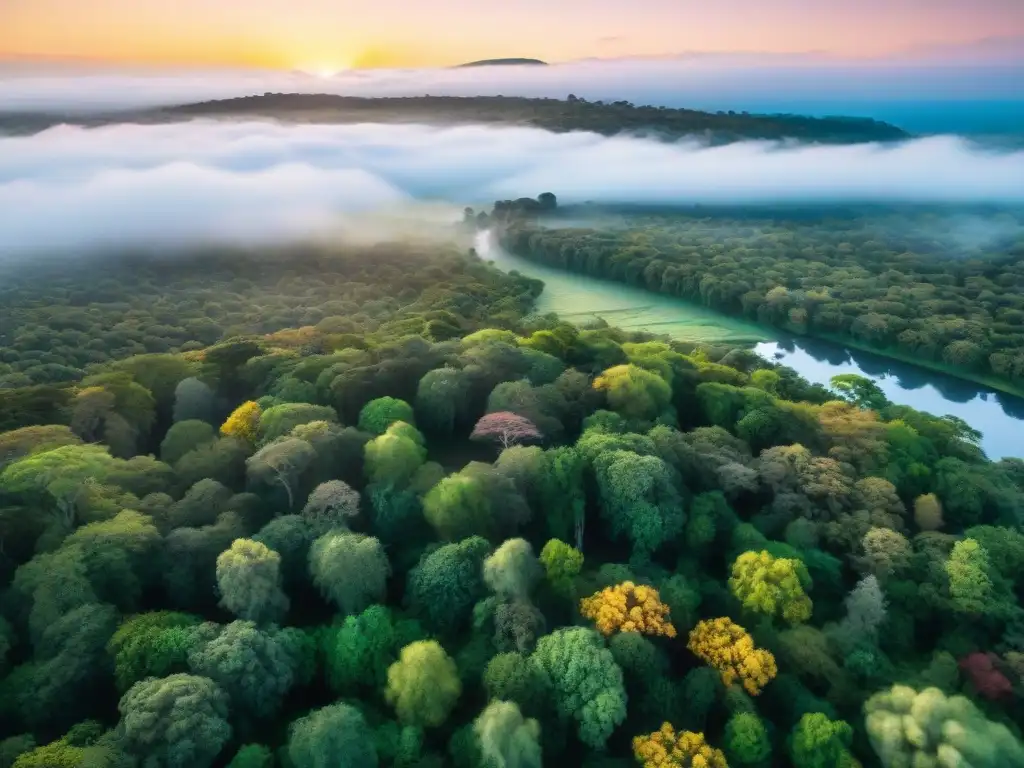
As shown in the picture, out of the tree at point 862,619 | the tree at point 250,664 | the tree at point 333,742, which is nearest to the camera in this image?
the tree at point 333,742

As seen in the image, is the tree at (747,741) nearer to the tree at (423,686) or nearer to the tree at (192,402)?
the tree at (423,686)

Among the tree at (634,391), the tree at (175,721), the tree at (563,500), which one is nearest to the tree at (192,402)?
the tree at (175,721)

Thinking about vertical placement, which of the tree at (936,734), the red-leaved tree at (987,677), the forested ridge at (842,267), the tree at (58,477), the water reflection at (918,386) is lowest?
the water reflection at (918,386)

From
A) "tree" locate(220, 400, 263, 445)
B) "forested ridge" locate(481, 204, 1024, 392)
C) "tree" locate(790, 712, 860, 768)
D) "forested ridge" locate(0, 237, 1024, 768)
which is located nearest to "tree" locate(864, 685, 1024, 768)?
"forested ridge" locate(0, 237, 1024, 768)

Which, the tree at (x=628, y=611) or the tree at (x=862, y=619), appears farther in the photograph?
the tree at (x=862, y=619)

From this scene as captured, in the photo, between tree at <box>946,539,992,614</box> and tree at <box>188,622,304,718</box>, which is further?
tree at <box>946,539,992,614</box>

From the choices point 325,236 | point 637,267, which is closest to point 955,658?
point 637,267

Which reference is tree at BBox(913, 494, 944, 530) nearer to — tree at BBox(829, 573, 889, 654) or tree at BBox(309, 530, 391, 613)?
tree at BBox(829, 573, 889, 654)

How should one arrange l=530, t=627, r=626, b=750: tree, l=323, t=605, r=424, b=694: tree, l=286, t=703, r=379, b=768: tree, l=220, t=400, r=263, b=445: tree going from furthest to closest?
l=220, t=400, r=263, b=445: tree
l=323, t=605, r=424, b=694: tree
l=530, t=627, r=626, b=750: tree
l=286, t=703, r=379, b=768: tree
